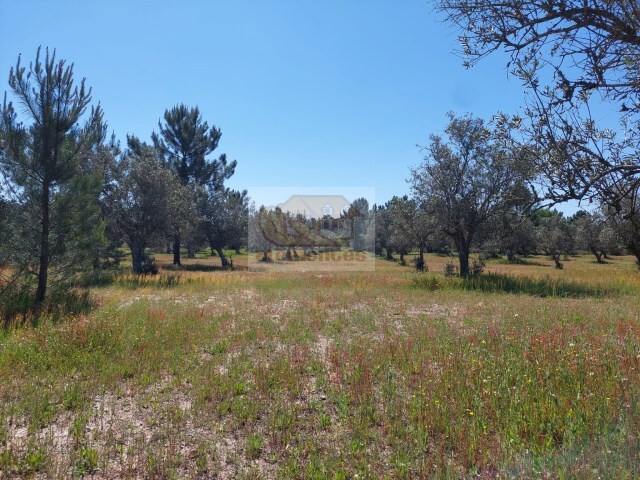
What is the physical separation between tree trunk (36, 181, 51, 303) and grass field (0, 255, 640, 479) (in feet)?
9.71

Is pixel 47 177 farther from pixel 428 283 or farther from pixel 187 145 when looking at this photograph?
pixel 187 145

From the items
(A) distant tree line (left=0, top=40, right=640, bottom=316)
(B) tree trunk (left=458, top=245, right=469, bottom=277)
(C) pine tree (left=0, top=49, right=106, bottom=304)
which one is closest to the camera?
(A) distant tree line (left=0, top=40, right=640, bottom=316)

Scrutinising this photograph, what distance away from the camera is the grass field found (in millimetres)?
3525

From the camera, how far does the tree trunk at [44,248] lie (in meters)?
11.0

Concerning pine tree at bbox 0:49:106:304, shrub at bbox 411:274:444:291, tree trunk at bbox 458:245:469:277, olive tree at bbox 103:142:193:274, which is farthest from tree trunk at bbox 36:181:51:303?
tree trunk at bbox 458:245:469:277

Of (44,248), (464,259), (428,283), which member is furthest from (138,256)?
(464,259)

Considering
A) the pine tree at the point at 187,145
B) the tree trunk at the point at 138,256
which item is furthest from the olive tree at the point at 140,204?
the pine tree at the point at 187,145

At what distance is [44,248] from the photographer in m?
11.0

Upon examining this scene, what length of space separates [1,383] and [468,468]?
21.4ft

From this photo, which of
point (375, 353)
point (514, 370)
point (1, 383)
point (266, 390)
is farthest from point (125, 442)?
point (514, 370)

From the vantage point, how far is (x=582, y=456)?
10.3 ft

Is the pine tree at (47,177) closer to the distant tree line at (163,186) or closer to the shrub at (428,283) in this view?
the distant tree line at (163,186)

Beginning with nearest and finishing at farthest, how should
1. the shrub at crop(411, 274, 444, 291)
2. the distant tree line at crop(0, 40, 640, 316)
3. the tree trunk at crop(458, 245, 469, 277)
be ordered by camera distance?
the distant tree line at crop(0, 40, 640, 316) → the shrub at crop(411, 274, 444, 291) → the tree trunk at crop(458, 245, 469, 277)

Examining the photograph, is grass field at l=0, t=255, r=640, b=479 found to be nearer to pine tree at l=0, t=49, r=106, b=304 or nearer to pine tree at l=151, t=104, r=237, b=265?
pine tree at l=0, t=49, r=106, b=304
